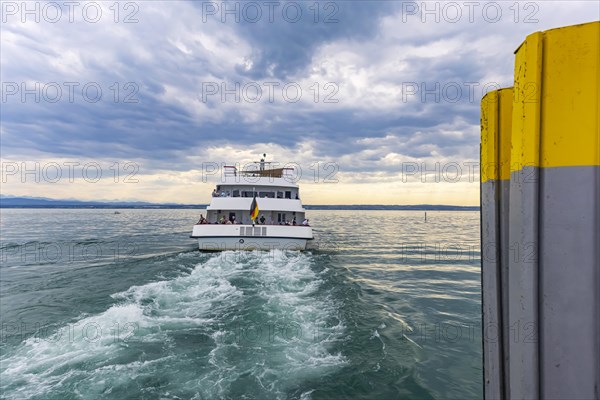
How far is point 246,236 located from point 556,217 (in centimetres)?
1895

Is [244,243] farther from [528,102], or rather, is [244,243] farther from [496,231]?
[528,102]

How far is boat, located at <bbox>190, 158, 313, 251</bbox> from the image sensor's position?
20.1 metres

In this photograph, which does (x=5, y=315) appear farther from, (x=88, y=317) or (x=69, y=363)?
(x=69, y=363)

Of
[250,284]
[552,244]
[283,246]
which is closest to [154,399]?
[552,244]

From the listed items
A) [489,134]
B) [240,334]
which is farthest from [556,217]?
[240,334]

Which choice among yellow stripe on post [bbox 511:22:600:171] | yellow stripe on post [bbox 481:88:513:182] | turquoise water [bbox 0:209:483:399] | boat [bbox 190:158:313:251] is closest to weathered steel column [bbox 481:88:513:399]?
yellow stripe on post [bbox 481:88:513:182]

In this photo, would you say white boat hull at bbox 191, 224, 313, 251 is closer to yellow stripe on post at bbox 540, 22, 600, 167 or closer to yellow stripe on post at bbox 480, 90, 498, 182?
yellow stripe on post at bbox 480, 90, 498, 182

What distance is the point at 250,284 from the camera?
13219mm

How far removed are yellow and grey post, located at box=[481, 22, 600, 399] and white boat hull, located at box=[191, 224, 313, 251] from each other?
18.3 m

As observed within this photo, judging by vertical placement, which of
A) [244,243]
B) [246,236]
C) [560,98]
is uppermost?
[560,98]

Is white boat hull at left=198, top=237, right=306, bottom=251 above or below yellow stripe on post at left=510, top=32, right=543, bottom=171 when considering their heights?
below

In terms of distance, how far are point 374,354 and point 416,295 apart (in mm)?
6141

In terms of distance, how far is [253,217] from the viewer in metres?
19.5

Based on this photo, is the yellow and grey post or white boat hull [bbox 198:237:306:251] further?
white boat hull [bbox 198:237:306:251]
